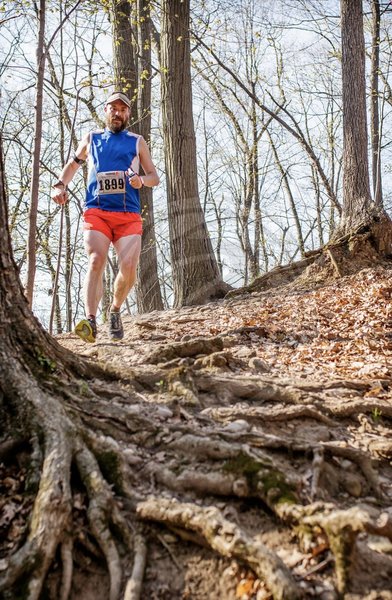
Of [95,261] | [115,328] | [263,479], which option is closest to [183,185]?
[95,261]

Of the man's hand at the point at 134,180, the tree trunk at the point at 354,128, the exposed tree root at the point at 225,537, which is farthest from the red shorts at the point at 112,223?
the tree trunk at the point at 354,128

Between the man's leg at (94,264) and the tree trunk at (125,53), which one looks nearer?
the man's leg at (94,264)

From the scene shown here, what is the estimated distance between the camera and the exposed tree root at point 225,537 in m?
1.76

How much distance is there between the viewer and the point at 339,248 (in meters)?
7.93

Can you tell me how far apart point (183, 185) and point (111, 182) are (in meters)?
3.54

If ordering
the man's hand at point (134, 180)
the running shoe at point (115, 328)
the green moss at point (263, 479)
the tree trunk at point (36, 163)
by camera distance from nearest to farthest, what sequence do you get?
the green moss at point (263, 479)
the man's hand at point (134, 180)
the running shoe at point (115, 328)
the tree trunk at point (36, 163)

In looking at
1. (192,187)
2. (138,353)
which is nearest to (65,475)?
(138,353)

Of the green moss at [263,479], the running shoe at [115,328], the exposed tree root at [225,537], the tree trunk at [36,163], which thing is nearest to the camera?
the exposed tree root at [225,537]

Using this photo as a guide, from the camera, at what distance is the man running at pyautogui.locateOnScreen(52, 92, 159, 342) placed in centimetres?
483

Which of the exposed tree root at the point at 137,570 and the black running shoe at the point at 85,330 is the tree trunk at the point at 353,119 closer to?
the black running shoe at the point at 85,330

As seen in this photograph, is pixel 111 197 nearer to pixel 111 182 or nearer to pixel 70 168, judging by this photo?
pixel 111 182

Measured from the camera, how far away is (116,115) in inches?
194

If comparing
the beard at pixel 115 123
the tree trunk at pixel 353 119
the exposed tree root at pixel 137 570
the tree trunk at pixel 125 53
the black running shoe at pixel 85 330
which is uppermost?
the tree trunk at pixel 125 53

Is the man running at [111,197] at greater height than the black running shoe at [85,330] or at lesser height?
greater
